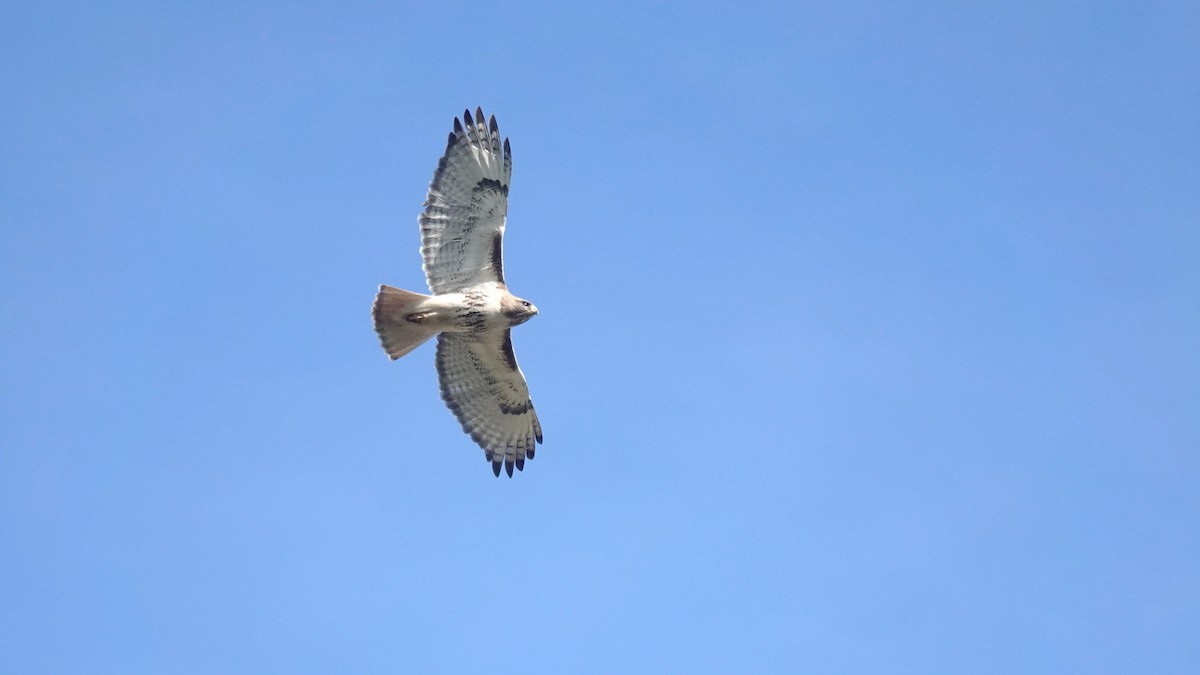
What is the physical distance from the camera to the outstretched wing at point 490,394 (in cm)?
1647

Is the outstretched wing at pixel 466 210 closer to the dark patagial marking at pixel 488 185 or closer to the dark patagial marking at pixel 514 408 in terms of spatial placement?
the dark patagial marking at pixel 488 185

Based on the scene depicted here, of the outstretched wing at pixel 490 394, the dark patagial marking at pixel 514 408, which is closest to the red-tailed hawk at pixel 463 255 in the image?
the outstretched wing at pixel 490 394

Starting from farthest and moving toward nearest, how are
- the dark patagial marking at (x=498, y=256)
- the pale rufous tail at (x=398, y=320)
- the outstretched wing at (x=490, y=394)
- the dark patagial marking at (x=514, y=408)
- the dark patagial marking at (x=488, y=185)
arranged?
the dark patagial marking at (x=514, y=408) < the outstretched wing at (x=490, y=394) < the dark patagial marking at (x=498, y=256) < the dark patagial marking at (x=488, y=185) < the pale rufous tail at (x=398, y=320)

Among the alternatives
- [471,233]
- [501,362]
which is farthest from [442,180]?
[501,362]

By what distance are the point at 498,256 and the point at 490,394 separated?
202cm

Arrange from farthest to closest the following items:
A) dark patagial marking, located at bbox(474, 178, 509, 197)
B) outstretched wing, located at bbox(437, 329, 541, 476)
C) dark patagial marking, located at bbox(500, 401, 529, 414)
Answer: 1. dark patagial marking, located at bbox(500, 401, 529, 414)
2. outstretched wing, located at bbox(437, 329, 541, 476)
3. dark patagial marking, located at bbox(474, 178, 509, 197)

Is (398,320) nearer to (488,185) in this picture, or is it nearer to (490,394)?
(488,185)

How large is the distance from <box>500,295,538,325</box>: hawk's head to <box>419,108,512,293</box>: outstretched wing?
1.02 feet

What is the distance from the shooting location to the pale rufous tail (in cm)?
1536

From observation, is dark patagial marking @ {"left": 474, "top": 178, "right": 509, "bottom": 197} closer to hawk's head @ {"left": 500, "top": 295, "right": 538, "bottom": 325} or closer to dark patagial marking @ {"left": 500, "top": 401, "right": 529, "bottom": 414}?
hawk's head @ {"left": 500, "top": 295, "right": 538, "bottom": 325}

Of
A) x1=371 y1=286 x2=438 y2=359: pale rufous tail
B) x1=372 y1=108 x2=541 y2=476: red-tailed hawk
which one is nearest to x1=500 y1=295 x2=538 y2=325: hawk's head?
x1=372 y1=108 x2=541 y2=476: red-tailed hawk

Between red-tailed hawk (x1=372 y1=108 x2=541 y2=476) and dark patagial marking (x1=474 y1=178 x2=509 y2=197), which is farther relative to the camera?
dark patagial marking (x1=474 y1=178 x2=509 y2=197)

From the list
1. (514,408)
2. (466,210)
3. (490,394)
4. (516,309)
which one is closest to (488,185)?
(466,210)

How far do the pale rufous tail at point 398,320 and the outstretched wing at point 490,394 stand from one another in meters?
0.87
